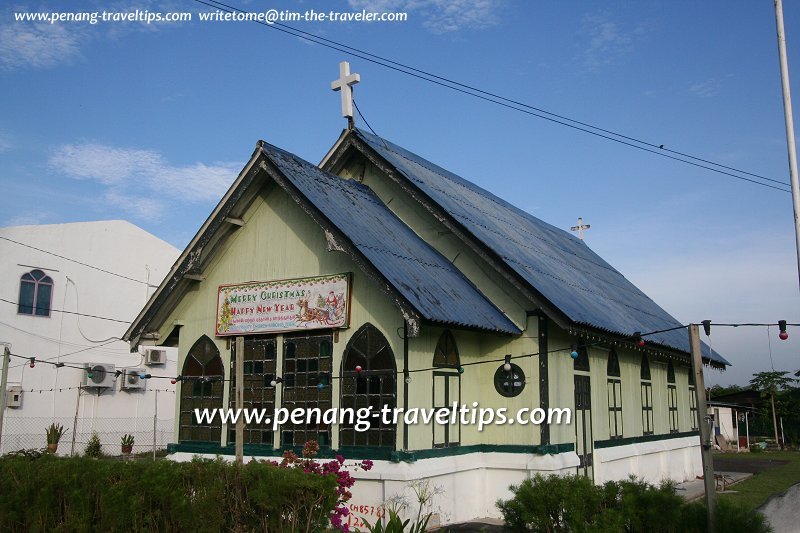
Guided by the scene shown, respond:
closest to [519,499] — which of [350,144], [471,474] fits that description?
[471,474]

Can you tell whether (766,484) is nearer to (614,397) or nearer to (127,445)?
(614,397)

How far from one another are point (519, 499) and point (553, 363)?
613 centimetres

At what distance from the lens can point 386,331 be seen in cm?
1469

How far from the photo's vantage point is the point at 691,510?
361 inches

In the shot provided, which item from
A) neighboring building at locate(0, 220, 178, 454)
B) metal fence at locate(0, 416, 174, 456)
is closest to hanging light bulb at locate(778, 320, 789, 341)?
metal fence at locate(0, 416, 174, 456)

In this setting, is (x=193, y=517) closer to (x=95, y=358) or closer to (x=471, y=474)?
(x=471, y=474)

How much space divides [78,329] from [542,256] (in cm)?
1998

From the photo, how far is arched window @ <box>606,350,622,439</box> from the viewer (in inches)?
754

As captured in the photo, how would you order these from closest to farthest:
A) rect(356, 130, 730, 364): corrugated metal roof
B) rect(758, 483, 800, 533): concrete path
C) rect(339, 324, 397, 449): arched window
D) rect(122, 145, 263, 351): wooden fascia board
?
1. rect(758, 483, 800, 533): concrete path
2. rect(339, 324, 397, 449): arched window
3. rect(122, 145, 263, 351): wooden fascia board
4. rect(356, 130, 730, 364): corrugated metal roof

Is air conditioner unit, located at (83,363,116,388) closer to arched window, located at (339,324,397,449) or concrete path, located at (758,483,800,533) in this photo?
arched window, located at (339,324,397,449)

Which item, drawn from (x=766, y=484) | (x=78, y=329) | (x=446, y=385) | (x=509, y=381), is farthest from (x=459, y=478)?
(x=78, y=329)

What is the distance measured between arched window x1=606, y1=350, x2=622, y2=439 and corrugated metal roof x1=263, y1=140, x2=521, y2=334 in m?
4.50

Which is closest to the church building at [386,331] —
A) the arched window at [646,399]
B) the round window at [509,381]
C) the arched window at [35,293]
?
the round window at [509,381]

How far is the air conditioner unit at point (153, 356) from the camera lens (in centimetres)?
3262
